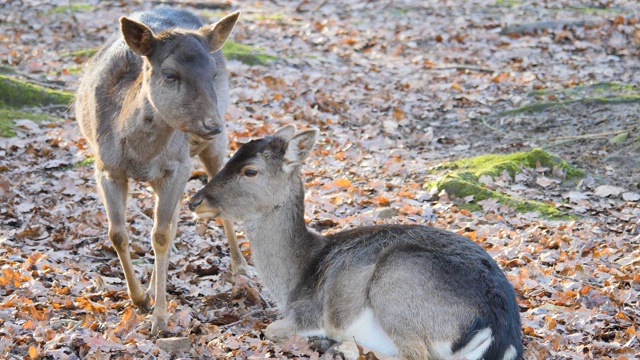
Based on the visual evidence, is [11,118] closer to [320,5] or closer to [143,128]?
[143,128]

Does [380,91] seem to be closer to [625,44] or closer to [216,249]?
[625,44]

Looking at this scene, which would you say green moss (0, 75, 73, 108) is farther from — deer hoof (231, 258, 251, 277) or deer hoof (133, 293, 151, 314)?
deer hoof (133, 293, 151, 314)

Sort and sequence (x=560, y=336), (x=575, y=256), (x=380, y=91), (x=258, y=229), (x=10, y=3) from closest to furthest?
1. (x=560, y=336)
2. (x=258, y=229)
3. (x=575, y=256)
4. (x=380, y=91)
5. (x=10, y=3)

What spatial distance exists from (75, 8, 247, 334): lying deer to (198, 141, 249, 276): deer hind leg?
0.76m

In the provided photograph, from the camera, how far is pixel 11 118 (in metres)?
10.9

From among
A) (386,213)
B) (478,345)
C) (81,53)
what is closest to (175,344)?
Answer: (478,345)

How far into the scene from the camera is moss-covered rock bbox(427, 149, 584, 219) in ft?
29.7

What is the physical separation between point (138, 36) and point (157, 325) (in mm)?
2232

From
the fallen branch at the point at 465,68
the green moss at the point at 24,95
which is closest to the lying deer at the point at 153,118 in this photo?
the green moss at the point at 24,95

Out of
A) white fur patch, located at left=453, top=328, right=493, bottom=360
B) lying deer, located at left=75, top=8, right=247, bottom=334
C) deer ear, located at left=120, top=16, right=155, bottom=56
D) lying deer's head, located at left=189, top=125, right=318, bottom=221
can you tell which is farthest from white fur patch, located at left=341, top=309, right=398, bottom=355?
deer ear, located at left=120, top=16, right=155, bottom=56

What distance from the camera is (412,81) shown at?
14.4 meters

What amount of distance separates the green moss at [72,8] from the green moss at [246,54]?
4.33 m

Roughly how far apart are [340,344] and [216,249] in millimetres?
2670

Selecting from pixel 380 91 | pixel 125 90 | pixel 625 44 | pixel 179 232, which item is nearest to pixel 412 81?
pixel 380 91
